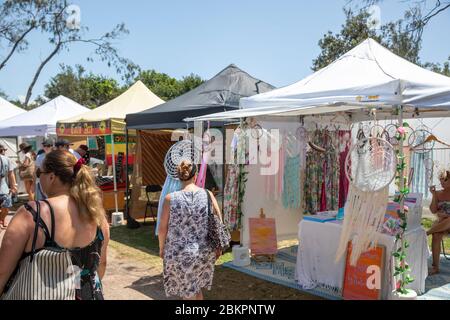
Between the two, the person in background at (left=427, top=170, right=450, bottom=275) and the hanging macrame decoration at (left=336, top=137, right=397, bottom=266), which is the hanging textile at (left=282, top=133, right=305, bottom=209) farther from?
the hanging macrame decoration at (left=336, top=137, right=397, bottom=266)

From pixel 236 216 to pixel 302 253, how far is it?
3.76 feet

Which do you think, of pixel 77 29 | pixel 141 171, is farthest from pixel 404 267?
pixel 77 29

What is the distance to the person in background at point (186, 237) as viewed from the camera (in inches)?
119

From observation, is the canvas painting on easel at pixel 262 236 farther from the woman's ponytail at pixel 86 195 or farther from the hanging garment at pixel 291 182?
the woman's ponytail at pixel 86 195

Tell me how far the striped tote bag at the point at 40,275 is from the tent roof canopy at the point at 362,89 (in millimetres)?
2650

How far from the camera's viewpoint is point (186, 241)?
304 centimetres

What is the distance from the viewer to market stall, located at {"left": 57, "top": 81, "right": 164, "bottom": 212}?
7961 mm

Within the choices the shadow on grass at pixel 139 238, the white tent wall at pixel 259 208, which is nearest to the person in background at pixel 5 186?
the shadow on grass at pixel 139 238

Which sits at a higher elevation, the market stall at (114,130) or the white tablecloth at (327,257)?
the market stall at (114,130)

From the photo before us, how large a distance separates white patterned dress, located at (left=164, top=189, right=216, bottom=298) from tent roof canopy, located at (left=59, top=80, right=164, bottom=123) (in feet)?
17.3

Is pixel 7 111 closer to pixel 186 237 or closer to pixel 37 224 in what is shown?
pixel 186 237

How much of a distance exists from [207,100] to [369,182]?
3175mm

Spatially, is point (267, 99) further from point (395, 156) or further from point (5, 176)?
point (5, 176)
